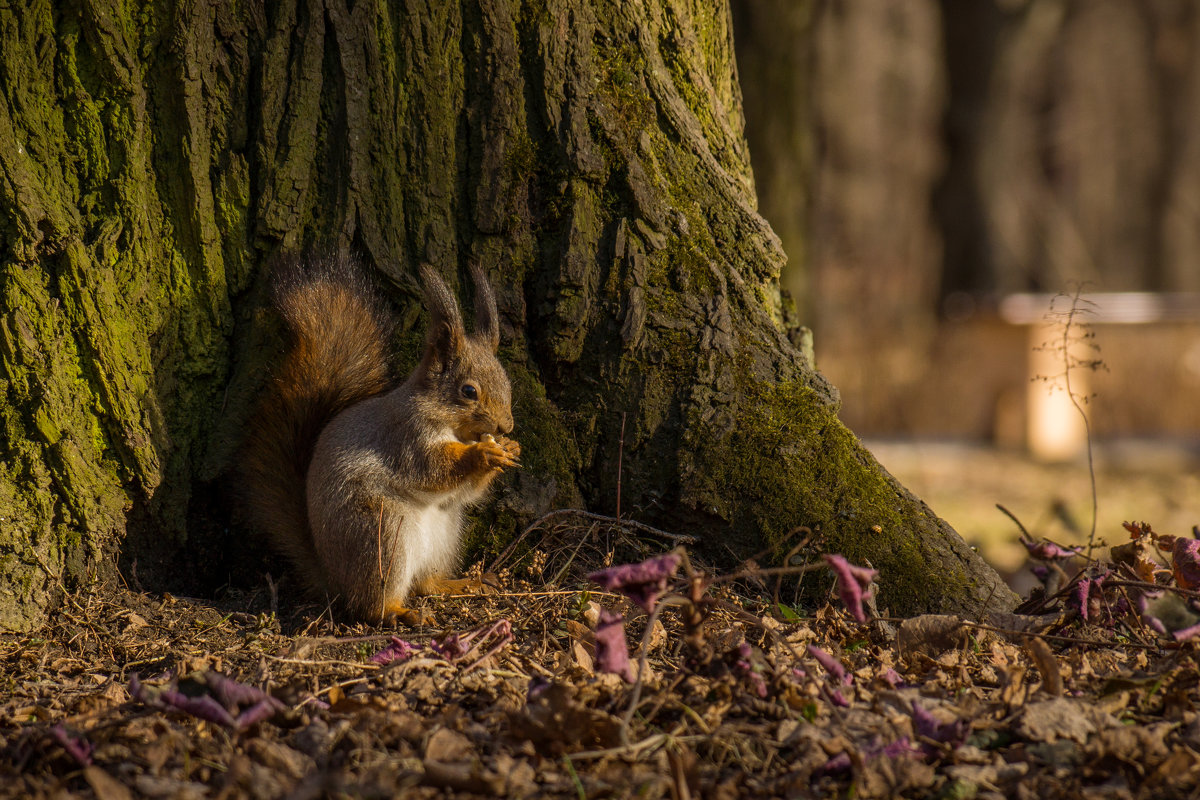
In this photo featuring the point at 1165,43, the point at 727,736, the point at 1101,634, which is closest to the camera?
the point at 727,736

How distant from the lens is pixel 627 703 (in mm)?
1806

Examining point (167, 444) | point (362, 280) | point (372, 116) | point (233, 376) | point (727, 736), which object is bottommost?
point (727, 736)

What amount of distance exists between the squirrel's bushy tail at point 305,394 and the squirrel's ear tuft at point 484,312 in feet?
0.95

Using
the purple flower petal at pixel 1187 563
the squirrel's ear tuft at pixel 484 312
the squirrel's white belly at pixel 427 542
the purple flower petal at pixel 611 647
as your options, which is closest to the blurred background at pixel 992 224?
the purple flower petal at pixel 1187 563

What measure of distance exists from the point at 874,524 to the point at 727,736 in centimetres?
97

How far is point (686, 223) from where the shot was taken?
2752 millimetres

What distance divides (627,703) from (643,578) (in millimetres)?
276

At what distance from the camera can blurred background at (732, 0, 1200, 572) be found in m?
6.76

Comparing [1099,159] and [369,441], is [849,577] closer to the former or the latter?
[369,441]

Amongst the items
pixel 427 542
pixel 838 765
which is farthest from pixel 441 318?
pixel 838 765

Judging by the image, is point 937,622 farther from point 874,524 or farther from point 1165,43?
point 1165,43

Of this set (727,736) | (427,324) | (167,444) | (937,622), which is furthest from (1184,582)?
(167,444)

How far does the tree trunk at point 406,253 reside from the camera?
250cm

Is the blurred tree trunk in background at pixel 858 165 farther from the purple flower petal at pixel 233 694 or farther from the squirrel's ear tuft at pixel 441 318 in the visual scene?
the purple flower petal at pixel 233 694
